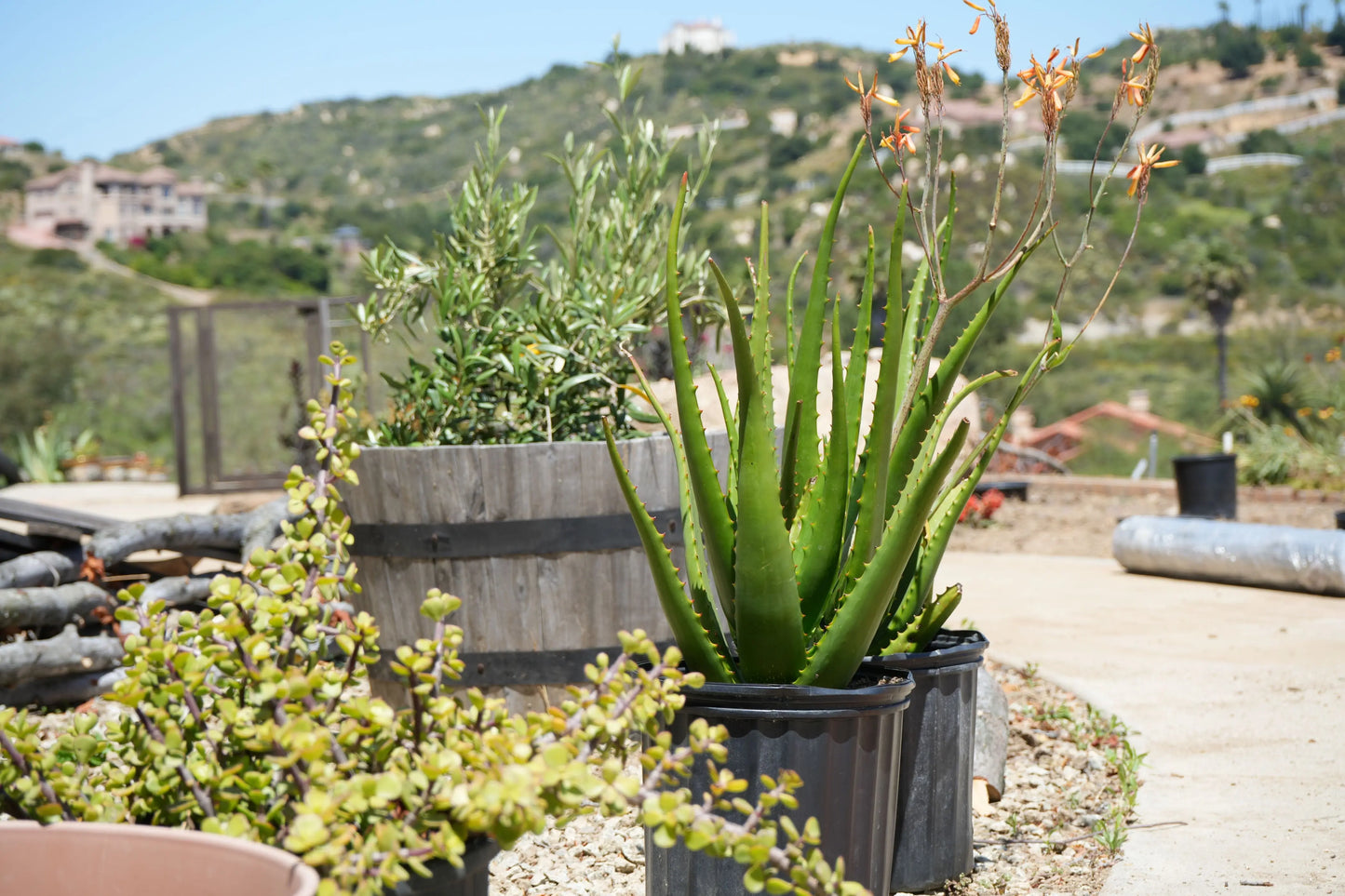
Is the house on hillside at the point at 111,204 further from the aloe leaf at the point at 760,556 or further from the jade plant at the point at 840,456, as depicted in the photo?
the aloe leaf at the point at 760,556

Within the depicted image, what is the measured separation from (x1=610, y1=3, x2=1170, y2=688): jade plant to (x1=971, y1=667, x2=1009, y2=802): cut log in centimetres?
106

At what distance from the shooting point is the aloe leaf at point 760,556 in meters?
2.05

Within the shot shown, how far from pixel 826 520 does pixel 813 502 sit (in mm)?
54

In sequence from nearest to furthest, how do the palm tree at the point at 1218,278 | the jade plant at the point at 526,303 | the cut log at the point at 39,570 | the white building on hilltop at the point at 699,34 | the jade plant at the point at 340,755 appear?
the jade plant at the point at 340,755, the jade plant at the point at 526,303, the cut log at the point at 39,570, the palm tree at the point at 1218,278, the white building on hilltop at the point at 699,34

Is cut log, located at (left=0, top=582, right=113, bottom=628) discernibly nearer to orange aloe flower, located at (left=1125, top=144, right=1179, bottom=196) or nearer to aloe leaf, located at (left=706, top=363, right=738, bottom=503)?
aloe leaf, located at (left=706, top=363, right=738, bottom=503)

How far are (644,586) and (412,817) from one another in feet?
6.90

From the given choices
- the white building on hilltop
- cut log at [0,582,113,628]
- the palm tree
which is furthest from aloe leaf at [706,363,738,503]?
the white building on hilltop

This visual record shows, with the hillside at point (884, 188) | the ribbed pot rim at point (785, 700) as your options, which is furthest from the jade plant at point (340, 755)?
the hillside at point (884, 188)

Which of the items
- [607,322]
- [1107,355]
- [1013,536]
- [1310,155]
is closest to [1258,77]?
[1310,155]

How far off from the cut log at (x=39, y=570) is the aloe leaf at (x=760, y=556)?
12.5 feet

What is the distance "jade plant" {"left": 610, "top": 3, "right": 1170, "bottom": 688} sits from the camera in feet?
6.79

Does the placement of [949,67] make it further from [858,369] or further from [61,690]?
[61,690]

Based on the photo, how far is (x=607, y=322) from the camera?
3.51 meters

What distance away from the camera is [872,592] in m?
2.09
